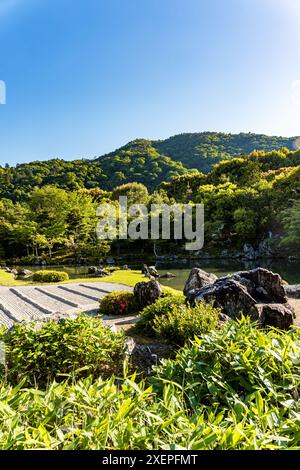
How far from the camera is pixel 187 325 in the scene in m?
5.80

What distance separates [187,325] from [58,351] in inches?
87.3

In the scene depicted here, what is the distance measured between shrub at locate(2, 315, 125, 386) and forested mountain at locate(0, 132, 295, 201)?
57115 millimetres

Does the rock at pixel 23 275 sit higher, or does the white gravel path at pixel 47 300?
the white gravel path at pixel 47 300

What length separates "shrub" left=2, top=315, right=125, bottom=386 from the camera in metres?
4.65

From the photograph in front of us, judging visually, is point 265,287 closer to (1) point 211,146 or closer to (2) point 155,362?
(2) point 155,362

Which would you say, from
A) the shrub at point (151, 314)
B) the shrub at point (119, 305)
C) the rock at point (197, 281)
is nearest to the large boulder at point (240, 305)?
the shrub at point (151, 314)

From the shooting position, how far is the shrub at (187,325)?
5.67 meters

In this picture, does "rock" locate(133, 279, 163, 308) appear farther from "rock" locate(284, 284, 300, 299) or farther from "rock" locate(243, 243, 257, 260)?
"rock" locate(243, 243, 257, 260)

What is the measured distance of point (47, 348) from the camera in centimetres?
479

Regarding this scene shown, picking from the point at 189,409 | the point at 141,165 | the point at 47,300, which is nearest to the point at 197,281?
the point at 47,300

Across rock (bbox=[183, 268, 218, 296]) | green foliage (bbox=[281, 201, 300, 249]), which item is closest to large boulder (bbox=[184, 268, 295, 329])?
rock (bbox=[183, 268, 218, 296])

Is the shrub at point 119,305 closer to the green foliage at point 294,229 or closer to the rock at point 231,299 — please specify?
the rock at point 231,299

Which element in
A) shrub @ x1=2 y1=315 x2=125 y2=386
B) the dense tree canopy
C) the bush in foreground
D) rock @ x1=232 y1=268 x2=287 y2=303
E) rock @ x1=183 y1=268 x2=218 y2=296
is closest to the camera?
the bush in foreground

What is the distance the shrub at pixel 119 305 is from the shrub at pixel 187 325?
375 centimetres
